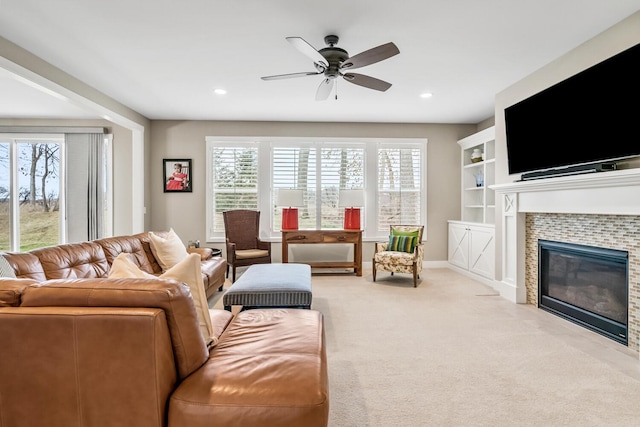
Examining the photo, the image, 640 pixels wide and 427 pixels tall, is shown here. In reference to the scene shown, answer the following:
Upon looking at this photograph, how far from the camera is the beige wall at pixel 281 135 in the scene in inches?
230

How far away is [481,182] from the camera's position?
551 centimetres

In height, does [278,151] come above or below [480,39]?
below

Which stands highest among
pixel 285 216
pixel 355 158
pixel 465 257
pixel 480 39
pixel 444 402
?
pixel 480 39

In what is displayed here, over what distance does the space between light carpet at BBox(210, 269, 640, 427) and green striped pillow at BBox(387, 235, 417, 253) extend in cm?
122

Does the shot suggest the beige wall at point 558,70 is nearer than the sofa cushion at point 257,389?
No

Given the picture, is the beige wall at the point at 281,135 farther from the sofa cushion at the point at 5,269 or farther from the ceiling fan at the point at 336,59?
the sofa cushion at the point at 5,269

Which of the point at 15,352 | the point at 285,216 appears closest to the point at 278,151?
the point at 285,216

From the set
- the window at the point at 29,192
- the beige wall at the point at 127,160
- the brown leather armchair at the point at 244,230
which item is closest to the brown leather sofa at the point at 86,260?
the brown leather armchair at the point at 244,230

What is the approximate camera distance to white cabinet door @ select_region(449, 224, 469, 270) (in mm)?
5383

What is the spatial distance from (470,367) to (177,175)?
5150 millimetres

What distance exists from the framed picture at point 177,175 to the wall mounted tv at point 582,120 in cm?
476

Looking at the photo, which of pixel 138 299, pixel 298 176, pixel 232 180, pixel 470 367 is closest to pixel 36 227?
pixel 232 180

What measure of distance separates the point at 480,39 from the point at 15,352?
3.57 m

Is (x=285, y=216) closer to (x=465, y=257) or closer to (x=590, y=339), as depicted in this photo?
(x=465, y=257)
